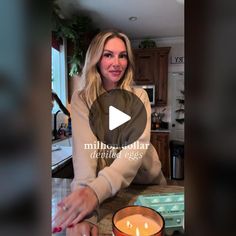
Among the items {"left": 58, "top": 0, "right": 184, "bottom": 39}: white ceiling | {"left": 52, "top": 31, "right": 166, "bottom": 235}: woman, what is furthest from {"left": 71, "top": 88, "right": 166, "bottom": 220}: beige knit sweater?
{"left": 58, "top": 0, "right": 184, "bottom": 39}: white ceiling

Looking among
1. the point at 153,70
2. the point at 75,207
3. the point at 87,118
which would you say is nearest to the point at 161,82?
the point at 153,70

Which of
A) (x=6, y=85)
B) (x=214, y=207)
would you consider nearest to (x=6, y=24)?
(x=6, y=85)

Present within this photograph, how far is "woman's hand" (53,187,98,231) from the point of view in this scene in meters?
0.28

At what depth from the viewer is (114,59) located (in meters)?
0.31

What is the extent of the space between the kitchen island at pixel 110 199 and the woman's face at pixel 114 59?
0.19 metres

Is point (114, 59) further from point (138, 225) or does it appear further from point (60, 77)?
point (138, 225)

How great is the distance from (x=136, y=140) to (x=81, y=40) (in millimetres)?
195

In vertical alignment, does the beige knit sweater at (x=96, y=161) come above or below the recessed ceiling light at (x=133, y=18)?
below

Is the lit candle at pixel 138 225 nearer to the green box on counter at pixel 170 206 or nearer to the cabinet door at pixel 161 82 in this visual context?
the green box on counter at pixel 170 206

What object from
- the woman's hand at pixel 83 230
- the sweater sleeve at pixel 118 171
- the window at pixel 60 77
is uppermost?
the window at pixel 60 77

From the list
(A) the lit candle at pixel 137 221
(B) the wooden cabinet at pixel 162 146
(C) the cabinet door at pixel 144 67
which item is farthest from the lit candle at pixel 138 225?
(C) the cabinet door at pixel 144 67

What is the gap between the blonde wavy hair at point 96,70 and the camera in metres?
0.31

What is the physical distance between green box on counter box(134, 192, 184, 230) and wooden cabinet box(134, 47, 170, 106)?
16 centimetres

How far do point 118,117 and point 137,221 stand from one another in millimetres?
158
